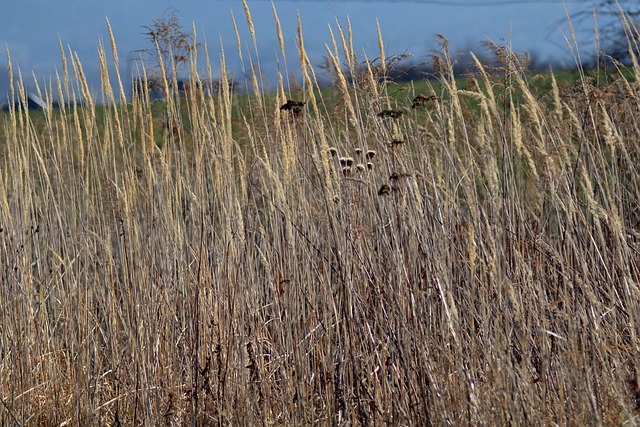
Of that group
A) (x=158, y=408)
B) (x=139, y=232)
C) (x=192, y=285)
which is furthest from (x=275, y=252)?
(x=158, y=408)

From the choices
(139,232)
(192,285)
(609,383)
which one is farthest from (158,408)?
(609,383)

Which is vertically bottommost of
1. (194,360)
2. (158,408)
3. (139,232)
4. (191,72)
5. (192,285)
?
(158,408)

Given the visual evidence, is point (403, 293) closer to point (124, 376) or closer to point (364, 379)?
point (364, 379)

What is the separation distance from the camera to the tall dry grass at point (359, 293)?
6.46ft

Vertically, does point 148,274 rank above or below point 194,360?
above

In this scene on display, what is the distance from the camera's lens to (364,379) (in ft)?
7.56

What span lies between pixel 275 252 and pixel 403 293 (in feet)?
2.23

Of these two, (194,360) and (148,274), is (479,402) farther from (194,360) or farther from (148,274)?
(148,274)

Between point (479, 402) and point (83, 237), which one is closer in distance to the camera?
point (479, 402)

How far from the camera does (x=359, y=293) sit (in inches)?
94.7

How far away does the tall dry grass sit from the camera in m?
1.97

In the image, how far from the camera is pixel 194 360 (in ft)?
8.00

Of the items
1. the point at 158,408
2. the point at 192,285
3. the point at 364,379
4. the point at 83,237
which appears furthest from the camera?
the point at 83,237

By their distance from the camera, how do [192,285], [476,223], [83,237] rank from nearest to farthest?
[476,223], [192,285], [83,237]
